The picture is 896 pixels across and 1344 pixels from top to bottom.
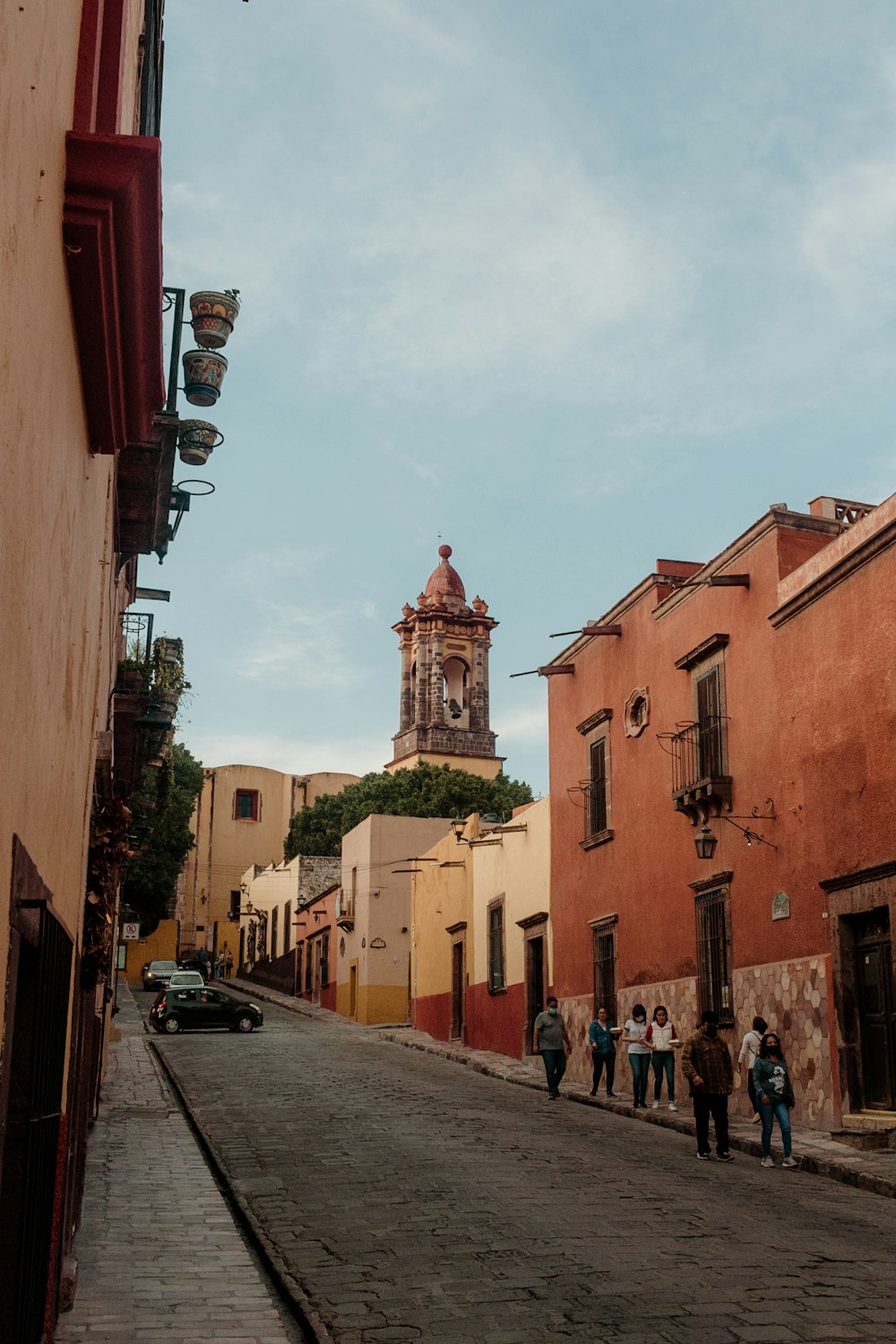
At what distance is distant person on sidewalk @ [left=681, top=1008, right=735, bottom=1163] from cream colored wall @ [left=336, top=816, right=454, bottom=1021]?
26.5 meters

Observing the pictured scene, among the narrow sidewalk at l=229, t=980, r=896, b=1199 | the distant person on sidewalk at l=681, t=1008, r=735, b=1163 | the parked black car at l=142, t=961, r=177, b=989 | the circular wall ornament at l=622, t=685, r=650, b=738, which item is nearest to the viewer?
the narrow sidewalk at l=229, t=980, r=896, b=1199

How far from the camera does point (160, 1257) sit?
30.3ft

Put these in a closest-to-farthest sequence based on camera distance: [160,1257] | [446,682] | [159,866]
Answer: [160,1257] < [159,866] < [446,682]

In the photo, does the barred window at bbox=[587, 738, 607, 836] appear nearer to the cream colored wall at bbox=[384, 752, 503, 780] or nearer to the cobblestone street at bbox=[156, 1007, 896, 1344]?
the cobblestone street at bbox=[156, 1007, 896, 1344]

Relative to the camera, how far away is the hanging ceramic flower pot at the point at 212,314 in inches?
467

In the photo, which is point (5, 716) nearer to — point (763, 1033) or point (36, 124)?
point (36, 124)

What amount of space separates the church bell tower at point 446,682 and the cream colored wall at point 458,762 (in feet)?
0.13

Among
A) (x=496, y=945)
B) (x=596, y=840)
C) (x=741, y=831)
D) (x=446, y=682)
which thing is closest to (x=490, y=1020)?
(x=496, y=945)

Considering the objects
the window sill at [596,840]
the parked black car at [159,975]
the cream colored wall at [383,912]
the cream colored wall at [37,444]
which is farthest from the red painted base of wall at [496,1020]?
the parked black car at [159,975]

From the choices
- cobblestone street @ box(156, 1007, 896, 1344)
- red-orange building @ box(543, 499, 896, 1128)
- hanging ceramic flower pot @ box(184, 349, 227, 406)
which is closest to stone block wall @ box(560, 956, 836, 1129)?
red-orange building @ box(543, 499, 896, 1128)

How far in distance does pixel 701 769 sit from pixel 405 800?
4093 centimetres

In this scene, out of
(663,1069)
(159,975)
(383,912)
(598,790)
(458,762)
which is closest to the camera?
(663,1069)

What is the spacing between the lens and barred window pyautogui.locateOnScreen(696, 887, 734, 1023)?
18.0 meters

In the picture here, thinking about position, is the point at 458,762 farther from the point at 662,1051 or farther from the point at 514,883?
the point at 662,1051
